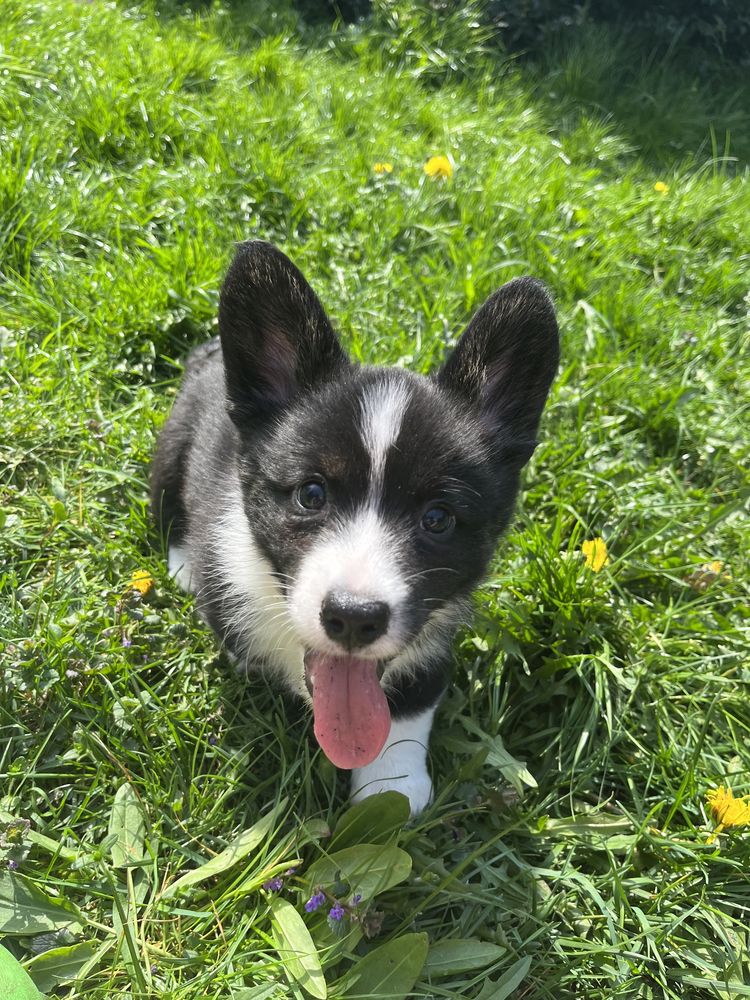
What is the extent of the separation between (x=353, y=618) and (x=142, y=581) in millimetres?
1006

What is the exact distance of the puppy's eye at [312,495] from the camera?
1.84 m

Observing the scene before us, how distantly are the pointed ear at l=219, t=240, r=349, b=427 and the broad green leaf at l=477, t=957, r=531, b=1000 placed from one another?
144cm

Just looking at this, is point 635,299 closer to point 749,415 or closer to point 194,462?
point 749,415

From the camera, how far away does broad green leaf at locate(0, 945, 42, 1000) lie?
1362 millimetres

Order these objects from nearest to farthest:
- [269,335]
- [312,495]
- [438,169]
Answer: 1. [312,495]
2. [269,335]
3. [438,169]

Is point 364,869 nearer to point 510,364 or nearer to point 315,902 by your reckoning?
point 315,902

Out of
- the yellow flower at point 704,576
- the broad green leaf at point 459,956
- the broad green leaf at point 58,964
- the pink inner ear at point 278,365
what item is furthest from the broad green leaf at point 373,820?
the yellow flower at point 704,576

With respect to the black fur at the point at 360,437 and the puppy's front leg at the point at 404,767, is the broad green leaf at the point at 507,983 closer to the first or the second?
the puppy's front leg at the point at 404,767

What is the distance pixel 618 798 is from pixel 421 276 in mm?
2338

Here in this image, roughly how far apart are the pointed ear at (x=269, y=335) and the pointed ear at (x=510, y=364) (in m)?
0.33

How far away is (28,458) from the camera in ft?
8.88

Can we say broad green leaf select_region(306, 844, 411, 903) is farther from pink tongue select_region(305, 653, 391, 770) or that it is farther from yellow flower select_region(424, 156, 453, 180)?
yellow flower select_region(424, 156, 453, 180)

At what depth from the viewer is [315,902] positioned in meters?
1.73

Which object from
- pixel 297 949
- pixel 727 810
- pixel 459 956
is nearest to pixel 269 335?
pixel 297 949
